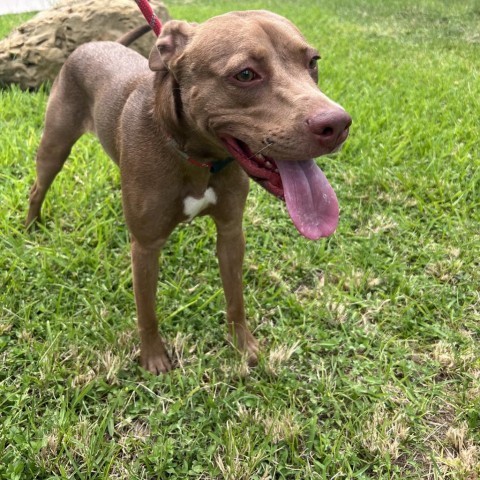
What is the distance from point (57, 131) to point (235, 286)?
4.94 feet

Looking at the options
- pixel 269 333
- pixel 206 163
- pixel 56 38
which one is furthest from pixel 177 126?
pixel 56 38

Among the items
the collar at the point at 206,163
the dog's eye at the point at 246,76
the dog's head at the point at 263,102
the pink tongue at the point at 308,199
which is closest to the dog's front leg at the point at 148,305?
the collar at the point at 206,163

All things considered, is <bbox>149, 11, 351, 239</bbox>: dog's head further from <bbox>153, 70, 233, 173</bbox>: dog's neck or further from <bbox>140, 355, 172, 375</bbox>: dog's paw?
<bbox>140, 355, 172, 375</bbox>: dog's paw

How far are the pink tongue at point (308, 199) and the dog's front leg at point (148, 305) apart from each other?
81 centimetres

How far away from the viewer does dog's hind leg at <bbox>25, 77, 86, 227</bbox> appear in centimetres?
324

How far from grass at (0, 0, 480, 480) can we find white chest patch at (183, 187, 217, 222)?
Answer: 725mm

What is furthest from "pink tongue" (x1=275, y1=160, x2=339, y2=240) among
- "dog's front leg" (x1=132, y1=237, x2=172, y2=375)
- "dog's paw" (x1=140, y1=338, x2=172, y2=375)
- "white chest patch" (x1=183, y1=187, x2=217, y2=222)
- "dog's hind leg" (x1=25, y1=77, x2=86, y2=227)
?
"dog's hind leg" (x1=25, y1=77, x2=86, y2=227)

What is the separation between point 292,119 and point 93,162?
2830 millimetres

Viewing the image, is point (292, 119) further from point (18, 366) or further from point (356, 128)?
point (356, 128)

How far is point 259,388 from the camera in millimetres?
2555

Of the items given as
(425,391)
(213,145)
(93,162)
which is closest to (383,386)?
(425,391)

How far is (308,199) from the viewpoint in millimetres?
1984

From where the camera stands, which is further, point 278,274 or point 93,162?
point 93,162

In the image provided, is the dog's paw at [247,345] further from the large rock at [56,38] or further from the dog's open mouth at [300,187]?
the large rock at [56,38]
